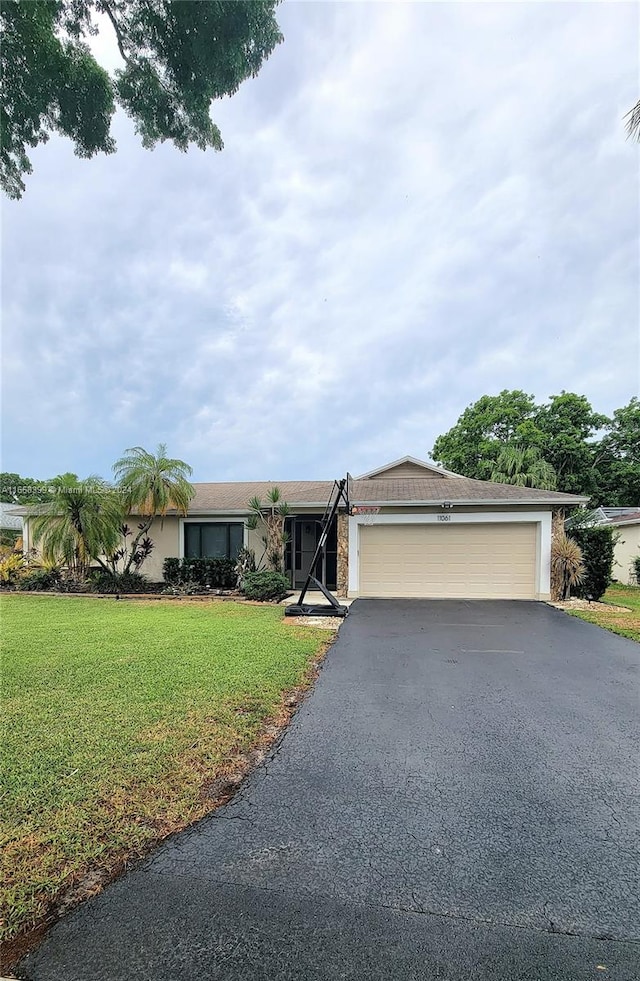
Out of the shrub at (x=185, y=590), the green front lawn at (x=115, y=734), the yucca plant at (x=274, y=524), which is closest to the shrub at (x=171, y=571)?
the shrub at (x=185, y=590)

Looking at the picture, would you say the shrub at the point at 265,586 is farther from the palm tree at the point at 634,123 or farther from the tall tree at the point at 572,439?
the tall tree at the point at 572,439

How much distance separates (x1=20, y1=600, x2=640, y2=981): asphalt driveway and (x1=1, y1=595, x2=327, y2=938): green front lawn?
0.26m

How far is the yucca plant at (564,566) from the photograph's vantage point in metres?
11.7

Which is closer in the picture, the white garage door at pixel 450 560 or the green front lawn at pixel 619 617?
the green front lawn at pixel 619 617

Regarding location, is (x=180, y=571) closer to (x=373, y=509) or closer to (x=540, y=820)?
(x=373, y=509)

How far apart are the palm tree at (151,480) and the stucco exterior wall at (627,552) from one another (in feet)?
57.3

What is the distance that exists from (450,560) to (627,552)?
1188cm

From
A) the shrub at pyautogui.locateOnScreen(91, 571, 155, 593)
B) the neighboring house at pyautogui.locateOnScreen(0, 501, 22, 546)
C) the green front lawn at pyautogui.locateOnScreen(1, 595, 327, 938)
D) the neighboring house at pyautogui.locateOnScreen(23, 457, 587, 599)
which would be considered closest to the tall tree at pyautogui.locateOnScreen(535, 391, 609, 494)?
the neighboring house at pyautogui.locateOnScreen(23, 457, 587, 599)

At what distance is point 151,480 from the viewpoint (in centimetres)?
1303

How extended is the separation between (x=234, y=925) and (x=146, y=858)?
647mm

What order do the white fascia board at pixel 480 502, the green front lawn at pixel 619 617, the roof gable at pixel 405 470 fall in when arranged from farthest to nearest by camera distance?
the roof gable at pixel 405 470 → the white fascia board at pixel 480 502 → the green front lawn at pixel 619 617

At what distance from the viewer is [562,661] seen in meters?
6.21

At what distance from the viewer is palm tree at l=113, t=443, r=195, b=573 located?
42.5 ft

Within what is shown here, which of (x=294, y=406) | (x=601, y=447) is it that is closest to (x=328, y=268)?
(x=294, y=406)
